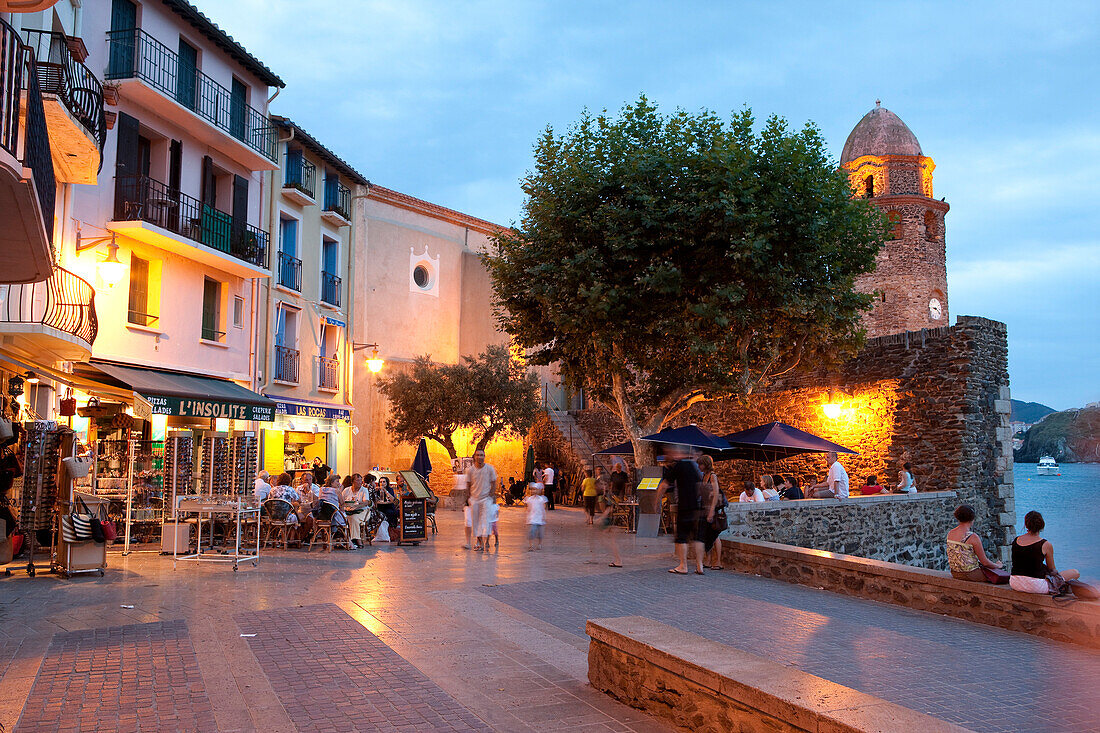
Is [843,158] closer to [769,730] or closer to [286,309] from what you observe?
[286,309]

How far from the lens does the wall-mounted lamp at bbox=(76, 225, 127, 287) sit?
1541 centimetres

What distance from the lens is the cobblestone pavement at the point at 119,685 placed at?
15.9 ft

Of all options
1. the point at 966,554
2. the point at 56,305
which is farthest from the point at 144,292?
the point at 966,554

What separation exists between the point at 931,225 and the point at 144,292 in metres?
42.3

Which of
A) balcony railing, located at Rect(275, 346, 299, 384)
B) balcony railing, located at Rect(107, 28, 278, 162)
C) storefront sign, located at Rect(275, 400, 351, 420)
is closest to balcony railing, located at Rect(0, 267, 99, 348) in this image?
balcony railing, located at Rect(107, 28, 278, 162)

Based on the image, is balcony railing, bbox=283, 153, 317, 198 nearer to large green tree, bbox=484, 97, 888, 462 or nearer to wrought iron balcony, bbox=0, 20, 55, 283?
large green tree, bbox=484, 97, 888, 462

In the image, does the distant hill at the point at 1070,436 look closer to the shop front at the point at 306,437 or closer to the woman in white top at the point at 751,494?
the woman in white top at the point at 751,494

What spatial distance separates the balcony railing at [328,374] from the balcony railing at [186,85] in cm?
670

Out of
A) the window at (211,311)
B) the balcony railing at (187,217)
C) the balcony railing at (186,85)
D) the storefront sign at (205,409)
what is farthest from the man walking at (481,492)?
the balcony railing at (186,85)

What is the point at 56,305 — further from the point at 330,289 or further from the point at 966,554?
the point at 966,554

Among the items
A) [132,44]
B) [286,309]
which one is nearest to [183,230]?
[132,44]

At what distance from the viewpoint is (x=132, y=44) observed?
1738 centimetres

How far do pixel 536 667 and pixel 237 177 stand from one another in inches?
714

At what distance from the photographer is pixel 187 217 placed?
1875 centimetres
